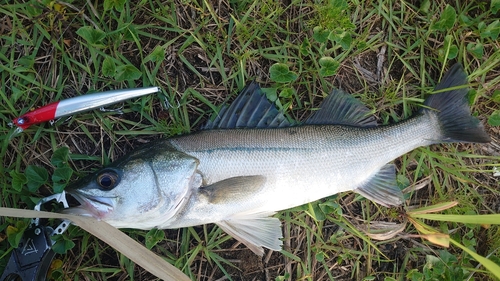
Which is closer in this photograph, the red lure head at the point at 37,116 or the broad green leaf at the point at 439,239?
the red lure head at the point at 37,116

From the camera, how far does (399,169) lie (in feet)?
10.9

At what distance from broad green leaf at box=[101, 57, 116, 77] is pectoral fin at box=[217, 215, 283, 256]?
1.37 metres

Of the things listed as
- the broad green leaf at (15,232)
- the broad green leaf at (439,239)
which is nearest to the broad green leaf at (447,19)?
the broad green leaf at (439,239)

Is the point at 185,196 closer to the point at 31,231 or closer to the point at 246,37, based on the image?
the point at 31,231

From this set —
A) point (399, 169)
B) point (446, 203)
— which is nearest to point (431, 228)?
point (446, 203)

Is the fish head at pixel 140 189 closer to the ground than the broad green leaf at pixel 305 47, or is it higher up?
closer to the ground

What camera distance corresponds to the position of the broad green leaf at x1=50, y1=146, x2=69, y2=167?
287 centimetres

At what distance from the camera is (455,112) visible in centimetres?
321

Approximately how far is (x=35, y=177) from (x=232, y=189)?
144cm

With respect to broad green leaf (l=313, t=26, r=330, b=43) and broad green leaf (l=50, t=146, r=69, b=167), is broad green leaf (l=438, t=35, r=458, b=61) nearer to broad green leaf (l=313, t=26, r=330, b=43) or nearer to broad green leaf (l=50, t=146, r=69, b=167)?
broad green leaf (l=313, t=26, r=330, b=43)

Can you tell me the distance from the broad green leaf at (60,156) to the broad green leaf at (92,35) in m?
0.81

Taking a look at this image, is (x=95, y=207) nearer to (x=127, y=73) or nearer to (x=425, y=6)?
(x=127, y=73)

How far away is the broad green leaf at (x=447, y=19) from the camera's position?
3287 mm

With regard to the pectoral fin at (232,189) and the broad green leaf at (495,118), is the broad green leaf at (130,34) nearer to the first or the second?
the pectoral fin at (232,189)
